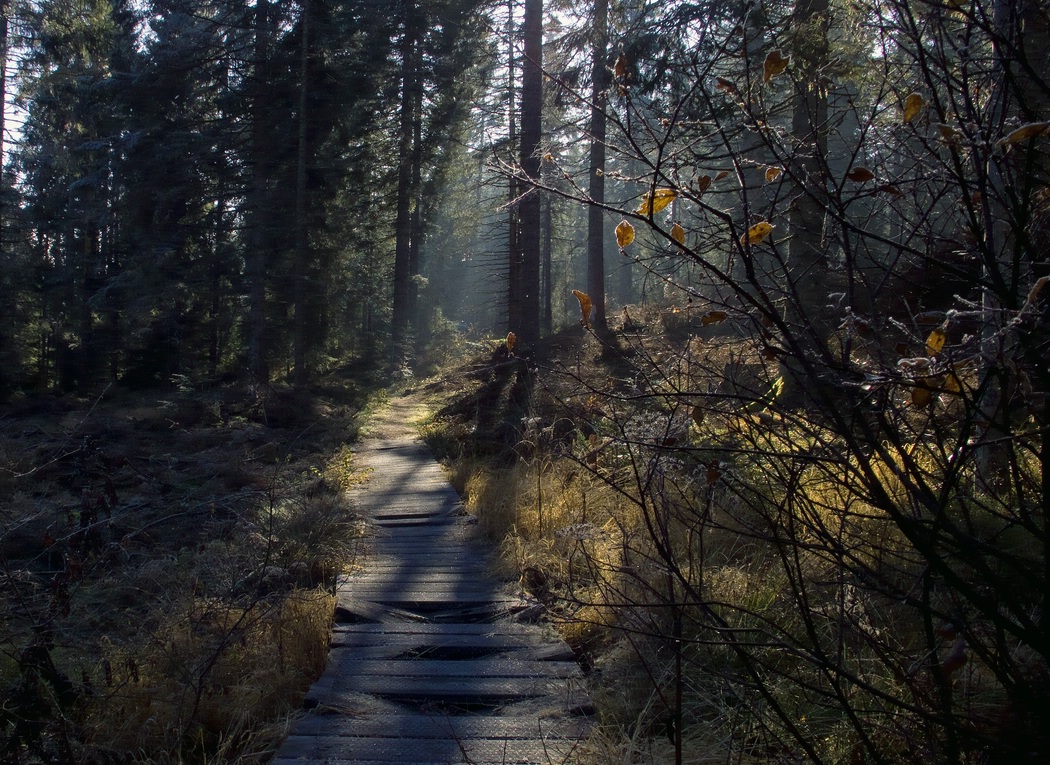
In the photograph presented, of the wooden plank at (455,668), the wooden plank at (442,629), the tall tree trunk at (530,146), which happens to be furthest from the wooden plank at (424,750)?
the tall tree trunk at (530,146)

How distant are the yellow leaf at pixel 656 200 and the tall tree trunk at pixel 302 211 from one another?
19.6m

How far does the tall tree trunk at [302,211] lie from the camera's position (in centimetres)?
1991

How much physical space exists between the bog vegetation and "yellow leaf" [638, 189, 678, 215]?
2 cm

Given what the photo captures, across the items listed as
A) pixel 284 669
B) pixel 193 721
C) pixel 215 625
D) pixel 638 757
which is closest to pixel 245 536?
pixel 215 625

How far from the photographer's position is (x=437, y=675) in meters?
4.21

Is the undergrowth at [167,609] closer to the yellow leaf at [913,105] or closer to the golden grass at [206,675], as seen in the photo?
the golden grass at [206,675]

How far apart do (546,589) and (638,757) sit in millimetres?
2312

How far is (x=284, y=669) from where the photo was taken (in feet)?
14.2

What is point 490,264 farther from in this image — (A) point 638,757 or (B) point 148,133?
(A) point 638,757

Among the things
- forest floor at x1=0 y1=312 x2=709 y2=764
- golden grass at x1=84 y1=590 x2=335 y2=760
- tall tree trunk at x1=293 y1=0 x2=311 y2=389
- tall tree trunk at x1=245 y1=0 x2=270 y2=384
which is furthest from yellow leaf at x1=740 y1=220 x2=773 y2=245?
tall tree trunk at x1=293 y1=0 x2=311 y2=389

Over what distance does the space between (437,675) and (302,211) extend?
17.9m

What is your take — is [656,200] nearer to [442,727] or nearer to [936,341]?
[936,341]

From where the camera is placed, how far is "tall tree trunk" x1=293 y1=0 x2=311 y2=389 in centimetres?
1991

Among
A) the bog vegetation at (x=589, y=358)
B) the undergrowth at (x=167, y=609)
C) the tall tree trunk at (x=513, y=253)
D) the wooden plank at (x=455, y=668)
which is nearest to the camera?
the bog vegetation at (x=589, y=358)
